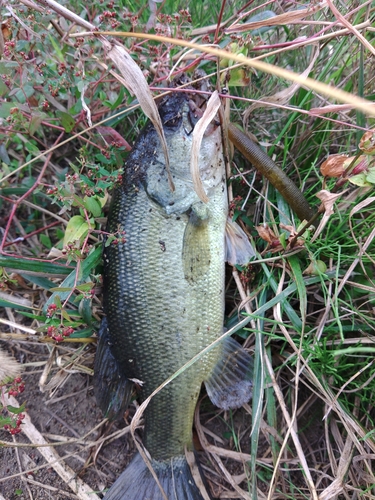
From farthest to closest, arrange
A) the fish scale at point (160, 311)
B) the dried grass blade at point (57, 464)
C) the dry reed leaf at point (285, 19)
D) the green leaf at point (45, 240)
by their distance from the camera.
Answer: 1. the green leaf at point (45, 240)
2. the dried grass blade at point (57, 464)
3. the fish scale at point (160, 311)
4. the dry reed leaf at point (285, 19)

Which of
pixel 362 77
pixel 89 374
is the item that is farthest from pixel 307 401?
pixel 362 77

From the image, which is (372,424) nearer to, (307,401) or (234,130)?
(307,401)

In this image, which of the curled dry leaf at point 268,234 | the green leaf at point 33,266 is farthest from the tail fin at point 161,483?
the curled dry leaf at point 268,234

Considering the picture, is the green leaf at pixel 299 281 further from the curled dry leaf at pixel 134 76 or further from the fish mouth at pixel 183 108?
the curled dry leaf at pixel 134 76

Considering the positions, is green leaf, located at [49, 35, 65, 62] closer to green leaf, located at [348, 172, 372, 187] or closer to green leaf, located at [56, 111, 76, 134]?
green leaf, located at [56, 111, 76, 134]

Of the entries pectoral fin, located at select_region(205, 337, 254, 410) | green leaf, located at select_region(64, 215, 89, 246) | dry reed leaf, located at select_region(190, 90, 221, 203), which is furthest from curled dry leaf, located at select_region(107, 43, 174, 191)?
pectoral fin, located at select_region(205, 337, 254, 410)

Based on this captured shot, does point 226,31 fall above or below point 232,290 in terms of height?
above
